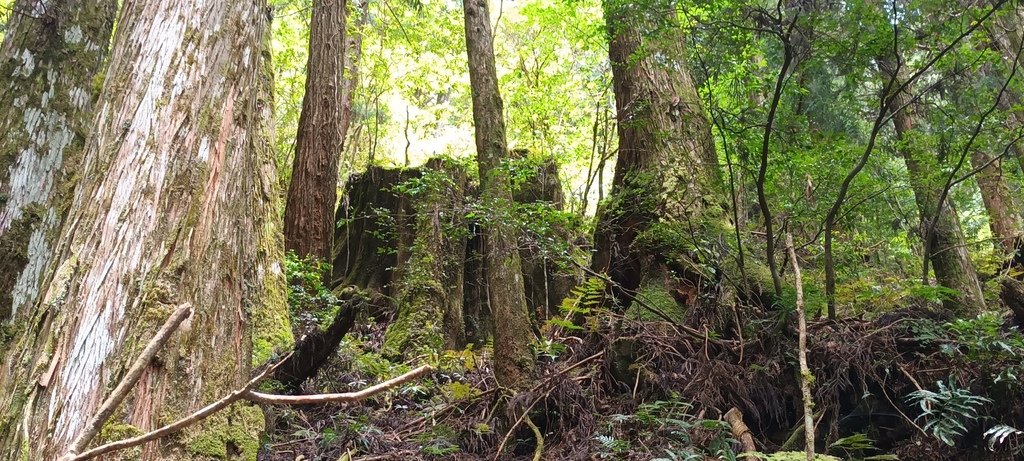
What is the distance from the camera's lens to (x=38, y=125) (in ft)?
14.8

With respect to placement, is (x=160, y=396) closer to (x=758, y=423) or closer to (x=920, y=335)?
(x=758, y=423)

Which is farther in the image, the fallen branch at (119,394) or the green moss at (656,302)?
the green moss at (656,302)

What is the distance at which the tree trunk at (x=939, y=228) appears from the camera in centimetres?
449

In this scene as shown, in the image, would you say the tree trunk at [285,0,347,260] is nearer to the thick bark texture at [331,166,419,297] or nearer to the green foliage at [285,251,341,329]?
the green foliage at [285,251,341,329]

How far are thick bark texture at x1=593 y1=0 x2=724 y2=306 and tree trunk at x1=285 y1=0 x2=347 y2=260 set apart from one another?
3566 millimetres

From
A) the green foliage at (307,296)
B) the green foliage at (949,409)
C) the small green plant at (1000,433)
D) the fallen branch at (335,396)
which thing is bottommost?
the small green plant at (1000,433)

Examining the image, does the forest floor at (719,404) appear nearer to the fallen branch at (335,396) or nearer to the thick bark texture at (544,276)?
the fallen branch at (335,396)

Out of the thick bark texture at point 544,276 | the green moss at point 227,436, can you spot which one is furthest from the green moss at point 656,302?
the green moss at point 227,436

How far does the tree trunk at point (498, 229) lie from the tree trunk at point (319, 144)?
316cm

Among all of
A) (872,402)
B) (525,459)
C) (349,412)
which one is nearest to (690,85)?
(872,402)

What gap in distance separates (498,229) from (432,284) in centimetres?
284

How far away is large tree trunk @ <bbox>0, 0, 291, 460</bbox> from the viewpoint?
1776mm

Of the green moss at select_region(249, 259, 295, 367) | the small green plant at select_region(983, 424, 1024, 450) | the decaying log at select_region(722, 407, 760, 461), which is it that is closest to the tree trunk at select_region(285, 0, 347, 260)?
the green moss at select_region(249, 259, 295, 367)

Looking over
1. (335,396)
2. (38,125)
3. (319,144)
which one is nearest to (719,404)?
(335,396)
